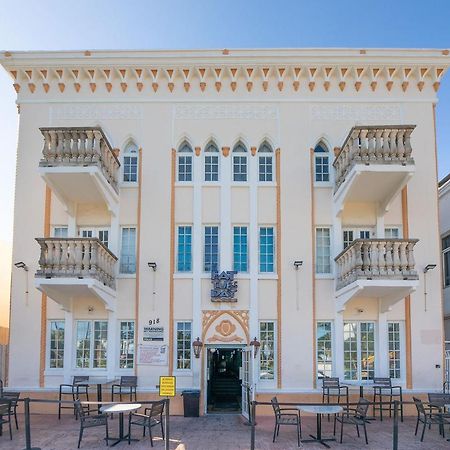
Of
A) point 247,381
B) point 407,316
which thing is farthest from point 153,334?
point 407,316

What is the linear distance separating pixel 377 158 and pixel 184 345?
24.5ft

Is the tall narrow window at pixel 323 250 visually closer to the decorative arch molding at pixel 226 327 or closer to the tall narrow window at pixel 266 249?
the tall narrow window at pixel 266 249

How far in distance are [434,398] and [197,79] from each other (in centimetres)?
1099

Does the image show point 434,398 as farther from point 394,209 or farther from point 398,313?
point 394,209

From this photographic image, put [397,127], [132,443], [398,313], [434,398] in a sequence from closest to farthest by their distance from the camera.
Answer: [132,443] < [434,398] < [397,127] < [398,313]

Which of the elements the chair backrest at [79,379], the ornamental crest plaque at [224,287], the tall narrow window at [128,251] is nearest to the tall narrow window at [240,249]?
the ornamental crest plaque at [224,287]

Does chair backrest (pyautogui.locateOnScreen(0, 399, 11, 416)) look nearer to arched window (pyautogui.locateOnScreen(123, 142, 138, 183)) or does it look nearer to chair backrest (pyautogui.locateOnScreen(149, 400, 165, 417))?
chair backrest (pyautogui.locateOnScreen(149, 400, 165, 417))

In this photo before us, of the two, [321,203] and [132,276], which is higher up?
[321,203]

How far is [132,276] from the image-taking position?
17.1m

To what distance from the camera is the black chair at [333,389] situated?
51.1 ft

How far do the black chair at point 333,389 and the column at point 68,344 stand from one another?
707 cm

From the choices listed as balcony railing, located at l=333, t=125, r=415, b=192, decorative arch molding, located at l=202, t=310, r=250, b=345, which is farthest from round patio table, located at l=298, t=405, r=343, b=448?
balcony railing, located at l=333, t=125, r=415, b=192

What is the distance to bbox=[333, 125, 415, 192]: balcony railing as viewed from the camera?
51.1 feet

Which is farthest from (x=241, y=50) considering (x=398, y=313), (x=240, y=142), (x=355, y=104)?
(x=398, y=313)
